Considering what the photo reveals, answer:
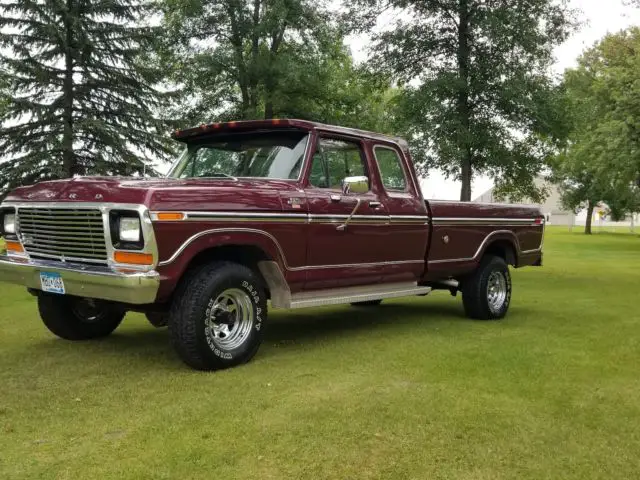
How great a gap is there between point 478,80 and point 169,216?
9.98 meters

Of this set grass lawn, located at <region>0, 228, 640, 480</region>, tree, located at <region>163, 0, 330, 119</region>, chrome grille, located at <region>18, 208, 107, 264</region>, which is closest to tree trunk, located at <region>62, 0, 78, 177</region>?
tree, located at <region>163, 0, 330, 119</region>

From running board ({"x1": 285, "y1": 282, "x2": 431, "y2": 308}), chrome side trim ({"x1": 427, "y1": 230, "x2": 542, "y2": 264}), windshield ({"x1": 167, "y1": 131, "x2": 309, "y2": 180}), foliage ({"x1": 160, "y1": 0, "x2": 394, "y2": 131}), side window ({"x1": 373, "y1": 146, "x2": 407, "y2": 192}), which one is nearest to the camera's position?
running board ({"x1": 285, "y1": 282, "x2": 431, "y2": 308})

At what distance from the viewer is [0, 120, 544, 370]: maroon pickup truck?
4.89 metres

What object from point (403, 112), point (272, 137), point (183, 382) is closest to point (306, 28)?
point (403, 112)

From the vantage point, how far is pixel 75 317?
6.40 metres

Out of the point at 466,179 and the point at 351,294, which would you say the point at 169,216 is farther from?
the point at 466,179

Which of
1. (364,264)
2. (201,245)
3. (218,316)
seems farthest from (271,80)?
(201,245)

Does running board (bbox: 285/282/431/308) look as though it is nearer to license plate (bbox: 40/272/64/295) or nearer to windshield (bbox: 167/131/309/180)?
windshield (bbox: 167/131/309/180)

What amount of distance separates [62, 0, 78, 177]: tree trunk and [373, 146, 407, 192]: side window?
11.3 metres

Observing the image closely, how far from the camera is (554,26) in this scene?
13562 mm

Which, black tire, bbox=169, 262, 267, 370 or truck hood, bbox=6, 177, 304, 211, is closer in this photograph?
truck hood, bbox=6, 177, 304, 211

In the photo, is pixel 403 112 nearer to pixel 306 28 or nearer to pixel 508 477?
pixel 306 28

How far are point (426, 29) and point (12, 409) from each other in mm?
12144

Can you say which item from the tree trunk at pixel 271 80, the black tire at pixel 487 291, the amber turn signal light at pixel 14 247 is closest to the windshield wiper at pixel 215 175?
the amber turn signal light at pixel 14 247
